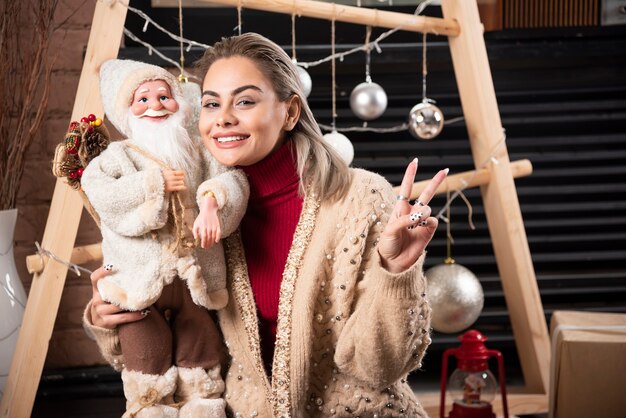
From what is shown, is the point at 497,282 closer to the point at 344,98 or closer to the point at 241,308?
the point at 344,98

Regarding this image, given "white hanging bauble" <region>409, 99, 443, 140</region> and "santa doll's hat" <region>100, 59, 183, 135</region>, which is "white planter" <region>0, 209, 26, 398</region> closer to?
"santa doll's hat" <region>100, 59, 183, 135</region>

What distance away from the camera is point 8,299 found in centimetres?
211

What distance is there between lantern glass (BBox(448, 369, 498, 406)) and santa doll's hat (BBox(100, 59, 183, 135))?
3.50ft

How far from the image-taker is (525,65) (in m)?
2.73

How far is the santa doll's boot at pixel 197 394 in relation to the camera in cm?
139

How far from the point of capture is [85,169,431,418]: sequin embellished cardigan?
1.46 metres

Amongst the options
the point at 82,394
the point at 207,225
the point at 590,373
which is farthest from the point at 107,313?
the point at 82,394

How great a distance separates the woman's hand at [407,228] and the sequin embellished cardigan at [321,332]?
3.8 inches

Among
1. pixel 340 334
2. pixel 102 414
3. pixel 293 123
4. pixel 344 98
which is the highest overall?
pixel 344 98

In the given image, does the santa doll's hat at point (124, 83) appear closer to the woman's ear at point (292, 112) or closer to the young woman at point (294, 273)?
the young woman at point (294, 273)

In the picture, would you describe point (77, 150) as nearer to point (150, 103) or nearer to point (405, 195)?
point (150, 103)

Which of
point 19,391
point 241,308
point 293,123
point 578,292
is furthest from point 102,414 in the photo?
point 578,292

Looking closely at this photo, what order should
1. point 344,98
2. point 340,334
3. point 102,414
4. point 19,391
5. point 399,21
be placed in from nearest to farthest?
1. point 340,334
2. point 19,391
3. point 399,21
4. point 102,414
5. point 344,98

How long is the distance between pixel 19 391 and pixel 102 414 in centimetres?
62
